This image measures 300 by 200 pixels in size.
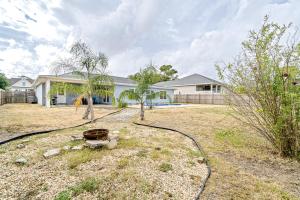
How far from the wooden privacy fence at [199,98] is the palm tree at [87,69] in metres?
18.2

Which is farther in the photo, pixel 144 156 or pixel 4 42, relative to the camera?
pixel 4 42

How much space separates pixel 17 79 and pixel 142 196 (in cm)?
5342

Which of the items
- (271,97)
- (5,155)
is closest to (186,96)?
(271,97)

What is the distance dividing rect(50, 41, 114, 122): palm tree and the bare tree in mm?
6266

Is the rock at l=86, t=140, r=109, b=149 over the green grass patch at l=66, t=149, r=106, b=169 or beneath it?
over

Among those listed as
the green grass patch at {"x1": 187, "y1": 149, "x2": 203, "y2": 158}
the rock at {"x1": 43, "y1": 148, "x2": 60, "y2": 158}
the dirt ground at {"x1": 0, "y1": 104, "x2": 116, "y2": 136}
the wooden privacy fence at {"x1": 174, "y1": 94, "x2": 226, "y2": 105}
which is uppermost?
the wooden privacy fence at {"x1": 174, "y1": 94, "x2": 226, "y2": 105}

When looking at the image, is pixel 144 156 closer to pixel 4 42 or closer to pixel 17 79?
pixel 4 42

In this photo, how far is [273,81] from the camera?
11.6 feet

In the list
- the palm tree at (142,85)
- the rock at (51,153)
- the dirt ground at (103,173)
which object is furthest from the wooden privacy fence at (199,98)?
the rock at (51,153)

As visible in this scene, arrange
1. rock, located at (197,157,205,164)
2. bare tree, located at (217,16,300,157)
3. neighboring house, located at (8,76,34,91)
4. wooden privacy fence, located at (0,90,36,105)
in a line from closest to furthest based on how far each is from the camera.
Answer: bare tree, located at (217,16,300,157) < rock, located at (197,157,205,164) < wooden privacy fence, located at (0,90,36,105) < neighboring house, located at (8,76,34,91)

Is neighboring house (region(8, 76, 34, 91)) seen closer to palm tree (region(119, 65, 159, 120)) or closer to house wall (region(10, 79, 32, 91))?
house wall (region(10, 79, 32, 91))

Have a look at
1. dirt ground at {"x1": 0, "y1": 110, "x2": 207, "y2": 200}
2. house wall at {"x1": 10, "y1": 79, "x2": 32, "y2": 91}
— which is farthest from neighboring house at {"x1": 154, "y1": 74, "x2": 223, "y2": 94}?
house wall at {"x1": 10, "y1": 79, "x2": 32, "y2": 91}

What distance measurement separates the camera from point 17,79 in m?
42.1

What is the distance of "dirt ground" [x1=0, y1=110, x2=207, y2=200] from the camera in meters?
2.35
